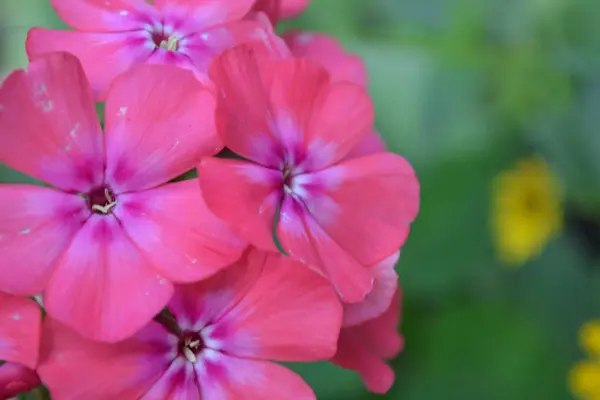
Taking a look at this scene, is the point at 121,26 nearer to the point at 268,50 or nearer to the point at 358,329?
the point at 268,50

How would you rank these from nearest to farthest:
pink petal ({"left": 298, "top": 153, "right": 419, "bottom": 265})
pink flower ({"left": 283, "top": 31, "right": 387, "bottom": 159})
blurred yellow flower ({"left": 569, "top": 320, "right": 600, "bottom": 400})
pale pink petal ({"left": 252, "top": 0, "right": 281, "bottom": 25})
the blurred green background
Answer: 1. pink petal ({"left": 298, "top": 153, "right": 419, "bottom": 265})
2. pale pink petal ({"left": 252, "top": 0, "right": 281, "bottom": 25})
3. pink flower ({"left": 283, "top": 31, "right": 387, "bottom": 159})
4. blurred yellow flower ({"left": 569, "top": 320, "right": 600, "bottom": 400})
5. the blurred green background

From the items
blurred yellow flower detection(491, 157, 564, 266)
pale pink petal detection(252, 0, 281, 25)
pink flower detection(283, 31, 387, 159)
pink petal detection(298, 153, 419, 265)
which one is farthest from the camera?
blurred yellow flower detection(491, 157, 564, 266)

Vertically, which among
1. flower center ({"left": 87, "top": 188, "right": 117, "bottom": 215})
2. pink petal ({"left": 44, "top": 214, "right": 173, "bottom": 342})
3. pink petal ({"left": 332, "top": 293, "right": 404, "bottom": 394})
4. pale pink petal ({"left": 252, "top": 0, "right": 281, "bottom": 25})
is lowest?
pink petal ({"left": 332, "top": 293, "right": 404, "bottom": 394})

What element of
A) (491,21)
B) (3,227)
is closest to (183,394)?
(3,227)

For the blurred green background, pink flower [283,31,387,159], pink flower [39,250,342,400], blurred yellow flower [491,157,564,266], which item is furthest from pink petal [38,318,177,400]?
blurred yellow flower [491,157,564,266]

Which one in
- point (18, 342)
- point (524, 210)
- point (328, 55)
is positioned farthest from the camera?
point (524, 210)

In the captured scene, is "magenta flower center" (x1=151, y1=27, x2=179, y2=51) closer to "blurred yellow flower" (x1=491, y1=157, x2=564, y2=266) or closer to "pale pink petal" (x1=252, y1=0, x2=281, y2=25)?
"pale pink petal" (x1=252, y1=0, x2=281, y2=25)

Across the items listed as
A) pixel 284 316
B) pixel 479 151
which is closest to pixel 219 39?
pixel 284 316

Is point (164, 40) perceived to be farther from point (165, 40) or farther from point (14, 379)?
point (14, 379)
